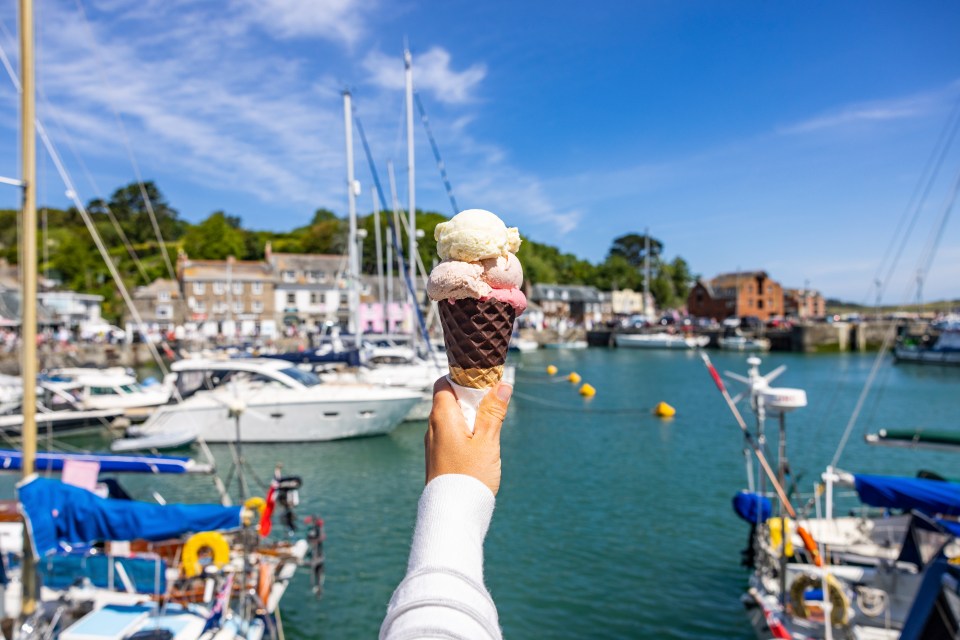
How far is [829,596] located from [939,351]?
2582 inches

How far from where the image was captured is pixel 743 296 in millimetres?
95812

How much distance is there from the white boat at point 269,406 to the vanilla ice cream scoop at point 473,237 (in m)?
20.3

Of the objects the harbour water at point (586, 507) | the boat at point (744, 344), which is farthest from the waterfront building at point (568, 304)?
the harbour water at point (586, 507)

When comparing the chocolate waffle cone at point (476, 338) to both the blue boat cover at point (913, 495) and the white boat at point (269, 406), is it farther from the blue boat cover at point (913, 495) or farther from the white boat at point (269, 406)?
the white boat at point (269, 406)

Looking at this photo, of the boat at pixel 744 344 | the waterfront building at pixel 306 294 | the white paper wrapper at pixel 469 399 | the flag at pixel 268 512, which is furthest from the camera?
the boat at pixel 744 344

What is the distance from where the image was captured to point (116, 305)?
7056 cm

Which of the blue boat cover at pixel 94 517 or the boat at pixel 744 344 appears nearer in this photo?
the blue boat cover at pixel 94 517

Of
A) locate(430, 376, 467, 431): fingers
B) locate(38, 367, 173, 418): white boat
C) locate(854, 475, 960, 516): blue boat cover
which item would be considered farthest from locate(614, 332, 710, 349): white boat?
locate(430, 376, 467, 431): fingers

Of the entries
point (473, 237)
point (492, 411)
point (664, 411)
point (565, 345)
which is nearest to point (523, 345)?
point (565, 345)

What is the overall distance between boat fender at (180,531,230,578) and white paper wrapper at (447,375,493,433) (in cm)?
841

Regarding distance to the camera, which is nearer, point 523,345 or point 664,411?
point 664,411

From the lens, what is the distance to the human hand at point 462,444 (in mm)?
1771

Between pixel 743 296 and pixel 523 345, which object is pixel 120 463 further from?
pixel 743 296

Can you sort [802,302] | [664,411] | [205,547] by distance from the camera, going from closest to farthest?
[205,547] → [664,411] → [802,302]
